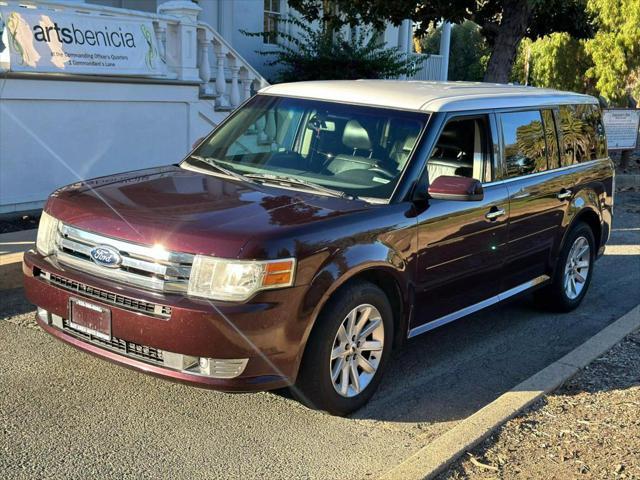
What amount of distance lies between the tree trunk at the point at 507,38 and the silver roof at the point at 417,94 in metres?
6.50

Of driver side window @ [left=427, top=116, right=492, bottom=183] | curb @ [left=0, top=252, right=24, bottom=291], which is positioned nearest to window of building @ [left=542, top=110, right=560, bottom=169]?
driver side window @ [left=427, top=116, right=492, bottom=183]

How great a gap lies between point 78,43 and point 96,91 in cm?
57

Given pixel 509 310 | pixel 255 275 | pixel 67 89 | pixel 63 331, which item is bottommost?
pixel 509 310

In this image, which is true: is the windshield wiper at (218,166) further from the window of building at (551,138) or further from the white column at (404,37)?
the white column at (404,37)

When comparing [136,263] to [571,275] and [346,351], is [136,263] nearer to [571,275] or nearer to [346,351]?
[346,351]

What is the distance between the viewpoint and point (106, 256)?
4.06 meters

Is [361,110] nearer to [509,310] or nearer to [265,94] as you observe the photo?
[265,94]

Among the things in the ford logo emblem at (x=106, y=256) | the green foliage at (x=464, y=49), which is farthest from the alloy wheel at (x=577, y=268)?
the green foliage at (x=464, y=49)

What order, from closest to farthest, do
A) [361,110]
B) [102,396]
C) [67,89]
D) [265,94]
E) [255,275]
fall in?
[255,275], [102,396], [361,110], [265,94], [67,89]

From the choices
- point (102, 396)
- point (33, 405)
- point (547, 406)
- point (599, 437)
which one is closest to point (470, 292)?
point (547, 406)

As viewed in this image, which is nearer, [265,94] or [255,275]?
[255,275]

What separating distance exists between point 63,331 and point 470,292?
105 inches

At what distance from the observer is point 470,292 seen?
532 centimetres

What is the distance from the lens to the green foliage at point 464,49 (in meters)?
38.1
